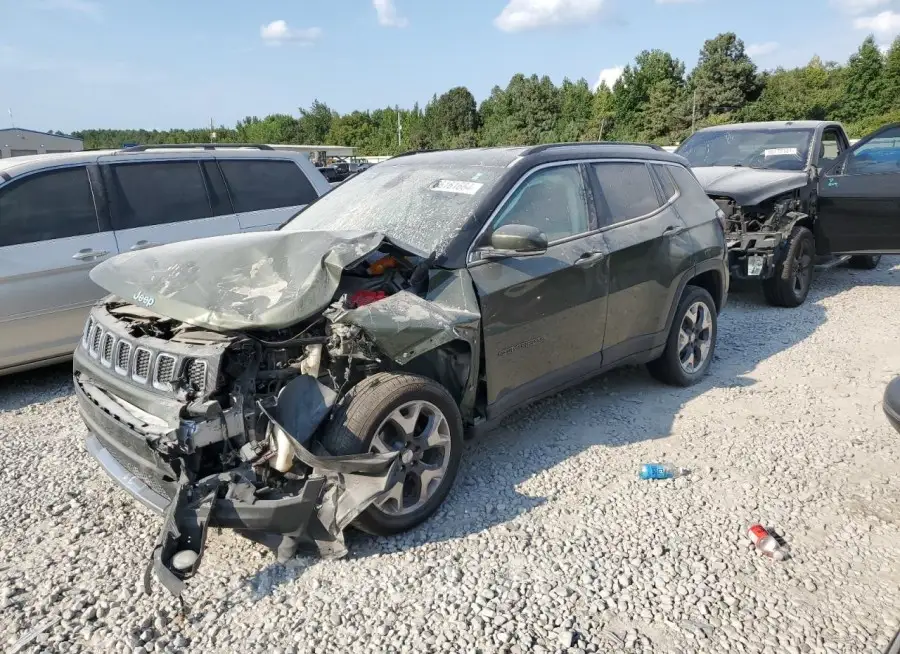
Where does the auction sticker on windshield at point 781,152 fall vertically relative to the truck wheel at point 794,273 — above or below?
above

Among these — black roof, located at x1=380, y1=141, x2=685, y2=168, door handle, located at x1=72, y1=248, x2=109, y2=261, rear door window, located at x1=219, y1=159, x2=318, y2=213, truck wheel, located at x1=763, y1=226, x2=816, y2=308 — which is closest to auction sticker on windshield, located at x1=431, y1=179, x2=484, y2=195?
black roof, located at x1=380, y1=141, x2=685, y2=168

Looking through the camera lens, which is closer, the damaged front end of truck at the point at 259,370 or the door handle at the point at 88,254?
the damaged front end of truck at the point at 259,370

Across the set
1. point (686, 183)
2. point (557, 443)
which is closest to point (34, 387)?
point (557, 443)

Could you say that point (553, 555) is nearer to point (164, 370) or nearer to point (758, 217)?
point (164, 370)

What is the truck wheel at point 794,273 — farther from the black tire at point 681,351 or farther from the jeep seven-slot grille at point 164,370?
the jeep seven-slot grille at point 164,370

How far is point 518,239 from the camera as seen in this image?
11.0ft

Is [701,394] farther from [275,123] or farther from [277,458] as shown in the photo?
[275,123]

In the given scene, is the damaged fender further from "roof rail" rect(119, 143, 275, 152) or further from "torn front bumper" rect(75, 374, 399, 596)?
"roof rail" rect(119, 143, 275, 152)

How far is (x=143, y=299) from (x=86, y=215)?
9.09 feet

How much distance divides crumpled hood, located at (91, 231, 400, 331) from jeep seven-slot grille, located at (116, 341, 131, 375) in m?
0.22

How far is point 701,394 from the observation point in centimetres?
494

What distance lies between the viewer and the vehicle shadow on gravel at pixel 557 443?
316 centimetres

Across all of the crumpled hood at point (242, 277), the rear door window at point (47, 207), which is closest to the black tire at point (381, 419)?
the crumpled hood at point (242, 277)

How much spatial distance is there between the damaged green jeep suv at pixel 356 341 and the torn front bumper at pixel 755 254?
3.46 meters
